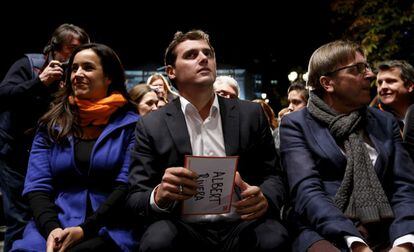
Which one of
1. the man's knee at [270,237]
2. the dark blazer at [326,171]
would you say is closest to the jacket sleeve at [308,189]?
the dark blazer at [326,171]

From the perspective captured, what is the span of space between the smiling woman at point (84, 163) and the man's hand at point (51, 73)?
22cm

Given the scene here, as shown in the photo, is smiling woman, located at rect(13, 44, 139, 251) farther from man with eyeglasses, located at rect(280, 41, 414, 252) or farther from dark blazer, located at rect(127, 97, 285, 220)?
man with eyeglasses, located at rect(280, 41, 414, 252)

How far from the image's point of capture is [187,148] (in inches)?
92.4

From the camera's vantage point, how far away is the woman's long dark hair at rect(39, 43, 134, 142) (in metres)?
2.69

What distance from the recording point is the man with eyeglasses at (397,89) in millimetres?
3973

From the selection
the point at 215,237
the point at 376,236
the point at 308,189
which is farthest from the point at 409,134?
the point at 215,237

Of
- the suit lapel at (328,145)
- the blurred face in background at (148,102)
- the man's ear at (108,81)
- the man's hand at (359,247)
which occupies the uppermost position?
the man's ear at (108,81)

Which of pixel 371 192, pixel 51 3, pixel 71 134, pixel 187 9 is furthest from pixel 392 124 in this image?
pixel 187 9

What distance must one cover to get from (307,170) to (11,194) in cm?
228

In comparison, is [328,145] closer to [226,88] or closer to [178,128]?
[178,128]

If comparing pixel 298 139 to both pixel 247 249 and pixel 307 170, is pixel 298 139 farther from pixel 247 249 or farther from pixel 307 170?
pixel 247 249

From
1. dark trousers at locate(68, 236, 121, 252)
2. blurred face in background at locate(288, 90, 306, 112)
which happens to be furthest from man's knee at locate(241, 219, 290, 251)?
blurred face in background at locate(288, 90, 306, 112)

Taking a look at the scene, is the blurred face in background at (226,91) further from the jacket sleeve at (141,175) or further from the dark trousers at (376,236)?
the dark trousers at (376,236)

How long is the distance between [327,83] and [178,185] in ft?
3.82
